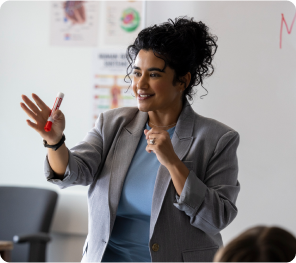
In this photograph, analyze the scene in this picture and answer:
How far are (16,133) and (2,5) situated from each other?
0.87 m

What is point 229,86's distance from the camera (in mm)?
2031

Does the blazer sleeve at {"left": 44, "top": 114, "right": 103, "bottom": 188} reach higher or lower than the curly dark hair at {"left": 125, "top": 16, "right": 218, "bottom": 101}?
lower

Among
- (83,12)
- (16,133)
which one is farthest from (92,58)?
(16,133)

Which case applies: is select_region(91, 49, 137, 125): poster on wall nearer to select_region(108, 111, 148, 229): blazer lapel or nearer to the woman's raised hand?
select_region(108, 111, 148, 229): blazer lapel

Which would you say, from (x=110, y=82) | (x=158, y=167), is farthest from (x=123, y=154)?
(x=110, y=82)

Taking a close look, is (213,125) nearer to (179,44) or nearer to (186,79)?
(186,79)

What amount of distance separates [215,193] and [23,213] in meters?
1.38

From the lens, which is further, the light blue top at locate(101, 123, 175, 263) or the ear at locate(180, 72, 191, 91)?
the ear at locate(180, 72, 191, 91)

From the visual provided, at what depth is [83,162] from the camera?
1374 millimetres

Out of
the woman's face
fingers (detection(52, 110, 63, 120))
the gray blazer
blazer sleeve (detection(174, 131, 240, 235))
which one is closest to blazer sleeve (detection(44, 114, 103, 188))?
the gray blazer

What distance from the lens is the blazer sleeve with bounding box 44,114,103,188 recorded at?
129 centimetres

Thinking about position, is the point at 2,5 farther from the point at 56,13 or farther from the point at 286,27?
the point at 286,27

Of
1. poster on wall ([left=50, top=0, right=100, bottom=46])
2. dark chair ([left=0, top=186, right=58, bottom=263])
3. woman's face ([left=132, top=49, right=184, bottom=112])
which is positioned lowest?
dark chair ([left=0, top=186, right=58, bottom=263])

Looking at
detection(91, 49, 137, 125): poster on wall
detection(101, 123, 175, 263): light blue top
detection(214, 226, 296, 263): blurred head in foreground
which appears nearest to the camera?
detection(214, 226, 296, 263): blurred head in foreground
